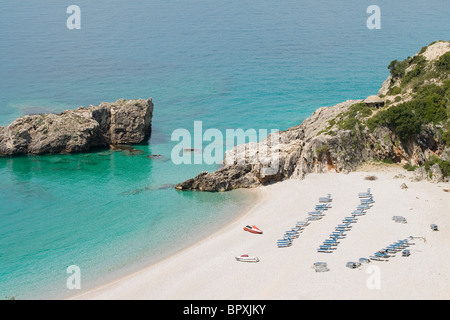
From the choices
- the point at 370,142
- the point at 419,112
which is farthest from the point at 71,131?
the point at 419,112

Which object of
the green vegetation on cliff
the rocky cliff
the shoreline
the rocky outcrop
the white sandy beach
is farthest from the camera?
the rocky outcrop

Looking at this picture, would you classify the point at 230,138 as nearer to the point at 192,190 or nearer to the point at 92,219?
the point at 192,190

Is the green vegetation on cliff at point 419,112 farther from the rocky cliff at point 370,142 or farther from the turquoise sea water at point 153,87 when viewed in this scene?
the turquoise sea water at point 153,87

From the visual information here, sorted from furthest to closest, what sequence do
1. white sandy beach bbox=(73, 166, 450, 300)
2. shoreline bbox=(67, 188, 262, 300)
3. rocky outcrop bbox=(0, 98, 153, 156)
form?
rocky outcrop bbox=(0, 98, 153, 156)
shoreline bbox=(67, 188, 262, 300)
white sandy beach bbox=(73, 166, 450, 300)

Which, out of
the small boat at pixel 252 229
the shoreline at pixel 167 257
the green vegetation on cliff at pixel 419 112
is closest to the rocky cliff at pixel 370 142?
the green vegetation on cliff at pixel 419 112

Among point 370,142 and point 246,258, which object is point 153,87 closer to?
point 370,142

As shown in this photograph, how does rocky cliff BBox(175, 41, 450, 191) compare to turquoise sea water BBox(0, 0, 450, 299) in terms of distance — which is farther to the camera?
rocky cliff BBox(175, 41, 450, 191)

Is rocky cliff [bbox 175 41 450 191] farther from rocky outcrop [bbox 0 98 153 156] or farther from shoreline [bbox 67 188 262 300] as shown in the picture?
rocky outcrop [bbox 0 98 153 156]

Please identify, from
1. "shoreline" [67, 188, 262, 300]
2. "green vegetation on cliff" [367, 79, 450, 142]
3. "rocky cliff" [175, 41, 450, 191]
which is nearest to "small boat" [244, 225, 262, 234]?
"shoreline" [67, 188, 262, 300]
